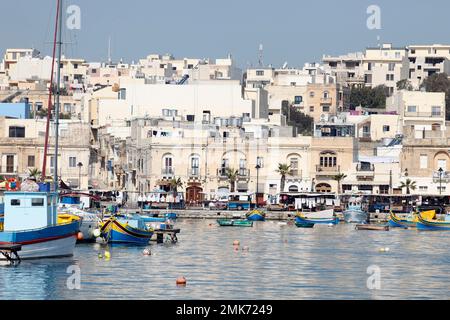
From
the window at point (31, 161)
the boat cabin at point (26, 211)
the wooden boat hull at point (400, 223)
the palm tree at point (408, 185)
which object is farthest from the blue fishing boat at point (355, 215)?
the boat cabin at point (26, 211)

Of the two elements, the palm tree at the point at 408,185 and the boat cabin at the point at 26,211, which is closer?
the boat cabin at the point at 26,211

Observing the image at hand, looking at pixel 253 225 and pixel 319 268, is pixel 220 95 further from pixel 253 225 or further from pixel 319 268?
pixel 319 268

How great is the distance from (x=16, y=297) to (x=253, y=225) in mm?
49189

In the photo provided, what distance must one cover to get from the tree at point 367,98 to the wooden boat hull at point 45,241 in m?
108

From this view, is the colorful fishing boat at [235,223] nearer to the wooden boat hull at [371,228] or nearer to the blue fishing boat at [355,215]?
the wooden boat hull at [371,228]

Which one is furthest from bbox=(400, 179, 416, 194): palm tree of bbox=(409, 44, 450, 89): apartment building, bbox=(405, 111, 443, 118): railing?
bbox=(409, 44, 450, 89): apartment building

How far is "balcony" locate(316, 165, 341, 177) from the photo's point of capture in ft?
339

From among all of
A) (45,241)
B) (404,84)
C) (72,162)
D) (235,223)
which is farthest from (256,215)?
(404,84)

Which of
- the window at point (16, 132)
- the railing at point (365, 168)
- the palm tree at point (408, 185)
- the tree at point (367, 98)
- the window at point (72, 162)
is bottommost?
the palm tree at point (408, 185)

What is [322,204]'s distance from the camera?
328 feet

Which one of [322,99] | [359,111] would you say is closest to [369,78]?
[322,99]
